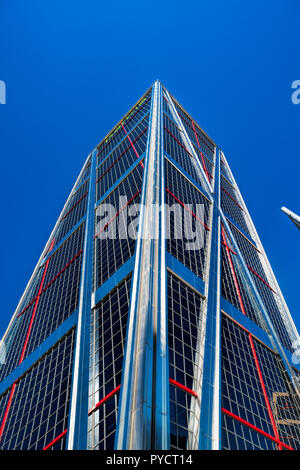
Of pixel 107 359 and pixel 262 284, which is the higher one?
pixel 262 284

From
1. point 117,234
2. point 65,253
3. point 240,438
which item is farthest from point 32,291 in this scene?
point 240,438

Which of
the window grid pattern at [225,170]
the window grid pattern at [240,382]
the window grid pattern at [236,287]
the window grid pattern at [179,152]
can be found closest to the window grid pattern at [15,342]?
the window grid pattern at [240,382]

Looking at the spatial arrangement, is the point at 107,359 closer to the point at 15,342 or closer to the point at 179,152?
the point at 15,342

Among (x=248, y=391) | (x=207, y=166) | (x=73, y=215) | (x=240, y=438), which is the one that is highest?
(x=207, y=166)

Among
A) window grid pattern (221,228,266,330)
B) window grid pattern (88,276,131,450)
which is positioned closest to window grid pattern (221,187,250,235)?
window grid pattern (221,228,266,330)

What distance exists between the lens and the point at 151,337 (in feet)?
52.8

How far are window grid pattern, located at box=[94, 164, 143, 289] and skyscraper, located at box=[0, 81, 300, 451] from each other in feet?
0.58

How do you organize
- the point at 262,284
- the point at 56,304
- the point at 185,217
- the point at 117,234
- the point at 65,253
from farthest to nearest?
1. the point at 262,284
2. the point at 65,253
3. the point at 185,217
4. the point at 56,304
5. the point at 117,234

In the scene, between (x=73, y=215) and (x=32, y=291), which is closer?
(x=32, y=291)

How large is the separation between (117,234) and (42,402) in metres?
14.8

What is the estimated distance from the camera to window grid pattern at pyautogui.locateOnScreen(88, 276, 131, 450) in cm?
1584

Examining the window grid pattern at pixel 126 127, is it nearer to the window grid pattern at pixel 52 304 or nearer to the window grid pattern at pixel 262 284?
the window grid pattern at pixel 52 304

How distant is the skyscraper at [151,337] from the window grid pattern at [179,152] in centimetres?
45

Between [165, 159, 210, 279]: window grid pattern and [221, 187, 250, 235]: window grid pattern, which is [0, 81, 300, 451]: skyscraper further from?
[221, 187, 250, 235]: window grid pattern
